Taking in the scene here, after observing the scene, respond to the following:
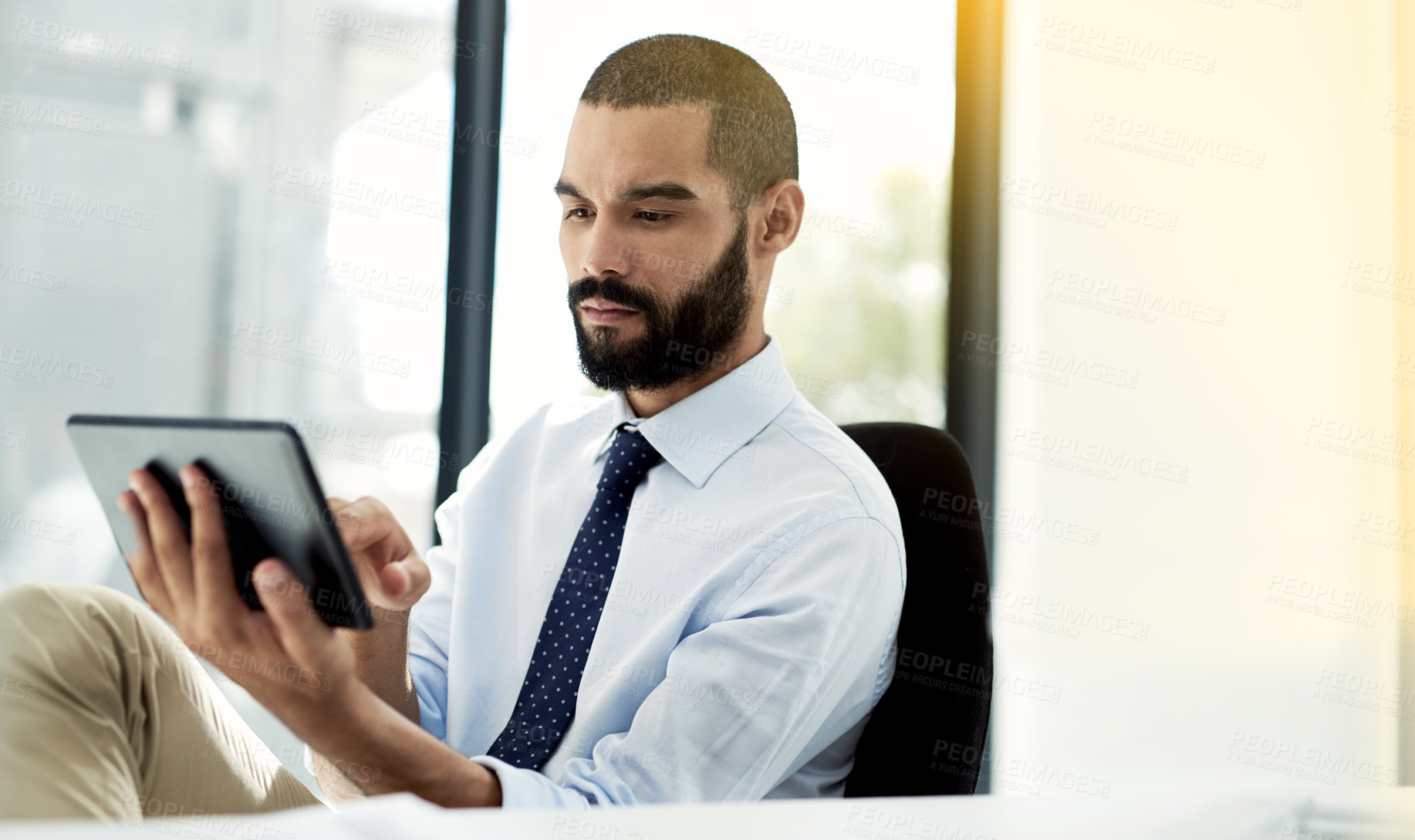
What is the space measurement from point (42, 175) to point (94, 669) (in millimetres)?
1367

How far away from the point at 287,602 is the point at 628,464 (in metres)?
0.49

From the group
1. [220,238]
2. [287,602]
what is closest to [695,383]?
[287,602]

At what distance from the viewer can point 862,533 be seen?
101 cm

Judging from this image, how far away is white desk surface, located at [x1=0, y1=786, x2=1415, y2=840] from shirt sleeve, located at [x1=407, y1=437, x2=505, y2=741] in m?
0.56

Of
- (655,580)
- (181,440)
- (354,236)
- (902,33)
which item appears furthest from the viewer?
(902,33)

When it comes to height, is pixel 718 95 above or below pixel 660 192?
above

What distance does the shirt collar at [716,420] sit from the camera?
1184 millimetres

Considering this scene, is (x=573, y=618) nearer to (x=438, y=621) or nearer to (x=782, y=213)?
(x=438, y=621)

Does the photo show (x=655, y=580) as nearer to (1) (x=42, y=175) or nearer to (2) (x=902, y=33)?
(1) (x=42, y=175)

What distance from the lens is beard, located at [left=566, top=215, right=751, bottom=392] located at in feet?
4.14

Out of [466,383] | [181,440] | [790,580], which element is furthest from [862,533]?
[466,383]

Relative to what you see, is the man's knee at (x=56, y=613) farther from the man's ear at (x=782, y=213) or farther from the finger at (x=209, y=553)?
the man's ear at (x=782, y=213)

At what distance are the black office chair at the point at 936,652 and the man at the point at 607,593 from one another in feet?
0.11

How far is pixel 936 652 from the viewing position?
101cm
